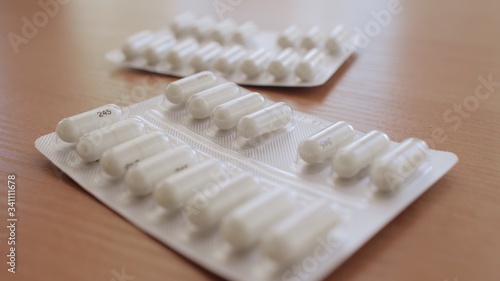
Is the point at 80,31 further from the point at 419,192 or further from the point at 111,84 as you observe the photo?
the point at 419,192

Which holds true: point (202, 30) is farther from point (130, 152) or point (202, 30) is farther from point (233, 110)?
point (130, 152)

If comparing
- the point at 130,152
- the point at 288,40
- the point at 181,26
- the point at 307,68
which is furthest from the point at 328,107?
the point at 181,26

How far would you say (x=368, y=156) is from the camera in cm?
70

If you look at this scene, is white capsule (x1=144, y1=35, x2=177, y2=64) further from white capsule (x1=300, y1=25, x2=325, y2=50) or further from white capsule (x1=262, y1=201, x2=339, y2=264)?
white capsule (x1=262, y1=201, x2=339, y2=264)

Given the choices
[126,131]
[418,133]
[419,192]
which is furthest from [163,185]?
[418,133]

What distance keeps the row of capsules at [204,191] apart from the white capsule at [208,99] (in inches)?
3.8

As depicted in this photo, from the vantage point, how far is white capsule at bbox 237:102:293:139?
0.80m

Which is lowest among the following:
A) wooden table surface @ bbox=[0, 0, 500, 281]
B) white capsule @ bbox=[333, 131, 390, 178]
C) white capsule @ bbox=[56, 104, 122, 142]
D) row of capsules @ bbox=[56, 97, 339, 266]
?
wooden table surface @ bbox=[0, 0, 500, 281]

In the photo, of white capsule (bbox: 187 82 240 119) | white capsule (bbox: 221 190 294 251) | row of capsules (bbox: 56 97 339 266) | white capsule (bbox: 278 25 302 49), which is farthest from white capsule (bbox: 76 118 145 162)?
white capsule (bbox: 278 25 302 49)

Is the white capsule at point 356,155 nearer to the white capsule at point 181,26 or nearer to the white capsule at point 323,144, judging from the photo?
the white capsule at point 323,144

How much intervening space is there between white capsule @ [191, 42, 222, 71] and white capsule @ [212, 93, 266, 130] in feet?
0.99

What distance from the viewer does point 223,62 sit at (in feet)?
3.70

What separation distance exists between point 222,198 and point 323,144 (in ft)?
0.66

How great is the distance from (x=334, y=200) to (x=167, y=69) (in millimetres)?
645
